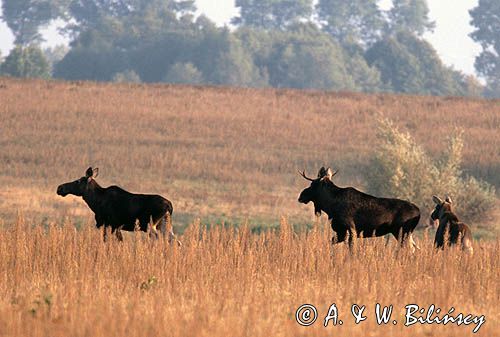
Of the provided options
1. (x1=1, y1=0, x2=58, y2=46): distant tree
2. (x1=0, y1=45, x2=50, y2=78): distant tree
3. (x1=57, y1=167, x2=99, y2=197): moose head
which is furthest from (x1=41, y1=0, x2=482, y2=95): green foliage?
(x1=57, y1=167, x2=99, y2=197): moose head

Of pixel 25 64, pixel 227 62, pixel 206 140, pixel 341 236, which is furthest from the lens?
pixel 227 62

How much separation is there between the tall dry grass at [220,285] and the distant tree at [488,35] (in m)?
110

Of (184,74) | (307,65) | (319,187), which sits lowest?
(319,187)

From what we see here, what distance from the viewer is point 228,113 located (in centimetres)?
5453

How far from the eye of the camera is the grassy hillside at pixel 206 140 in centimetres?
3906

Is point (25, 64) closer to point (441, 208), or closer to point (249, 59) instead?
point (249, 59)

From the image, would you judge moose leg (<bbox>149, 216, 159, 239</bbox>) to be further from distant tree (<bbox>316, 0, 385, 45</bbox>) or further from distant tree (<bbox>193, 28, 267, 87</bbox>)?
distant tree (<bbox>316, 0, 385, 45</bbox>)

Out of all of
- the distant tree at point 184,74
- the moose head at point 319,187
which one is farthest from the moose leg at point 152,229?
the distant tree at point 184,74

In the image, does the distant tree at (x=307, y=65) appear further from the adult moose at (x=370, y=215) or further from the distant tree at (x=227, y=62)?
the adult moose at (x=370, y=215)

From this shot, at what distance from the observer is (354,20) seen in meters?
137

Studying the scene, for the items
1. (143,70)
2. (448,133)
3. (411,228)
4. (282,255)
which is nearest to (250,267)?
(282,255)

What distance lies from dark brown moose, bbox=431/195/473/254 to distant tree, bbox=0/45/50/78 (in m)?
76.2

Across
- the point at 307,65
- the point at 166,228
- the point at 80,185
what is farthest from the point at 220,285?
the point at 307,65

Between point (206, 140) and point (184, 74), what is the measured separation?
50.6 meters
